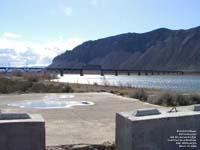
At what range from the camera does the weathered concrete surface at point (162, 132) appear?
6.84m

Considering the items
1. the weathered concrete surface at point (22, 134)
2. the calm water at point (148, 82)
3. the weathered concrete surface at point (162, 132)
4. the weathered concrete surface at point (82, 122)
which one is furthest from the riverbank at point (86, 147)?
the calm water at point (148, 82)

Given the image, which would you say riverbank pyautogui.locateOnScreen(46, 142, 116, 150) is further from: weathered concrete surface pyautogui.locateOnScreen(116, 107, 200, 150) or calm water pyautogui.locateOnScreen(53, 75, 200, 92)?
calm water pyautogui.locateOnScreen(53, 75, 200, 92)

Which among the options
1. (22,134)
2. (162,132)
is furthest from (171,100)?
(22,134)

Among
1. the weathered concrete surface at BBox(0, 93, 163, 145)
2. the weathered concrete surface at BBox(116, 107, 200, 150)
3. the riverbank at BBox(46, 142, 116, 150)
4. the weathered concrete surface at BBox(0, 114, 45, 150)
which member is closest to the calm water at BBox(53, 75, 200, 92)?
the weathered concrete surface at BBox(0, 93, 163, 145)

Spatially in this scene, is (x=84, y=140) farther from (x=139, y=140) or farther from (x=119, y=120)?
(x=139, y=140)

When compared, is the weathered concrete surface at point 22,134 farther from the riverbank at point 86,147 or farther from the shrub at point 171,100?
the shrub at point 171,100

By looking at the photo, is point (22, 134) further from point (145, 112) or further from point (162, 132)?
point (162, 132)

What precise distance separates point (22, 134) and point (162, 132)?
2081 millimetres

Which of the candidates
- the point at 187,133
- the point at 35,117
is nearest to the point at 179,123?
the point at 187,133

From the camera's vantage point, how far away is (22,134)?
6.62 m

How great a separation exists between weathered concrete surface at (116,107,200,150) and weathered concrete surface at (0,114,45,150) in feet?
4.39

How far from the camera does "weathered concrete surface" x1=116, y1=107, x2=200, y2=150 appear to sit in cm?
684

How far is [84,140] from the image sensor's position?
29.3ft

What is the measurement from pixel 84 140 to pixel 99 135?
2.03ft
